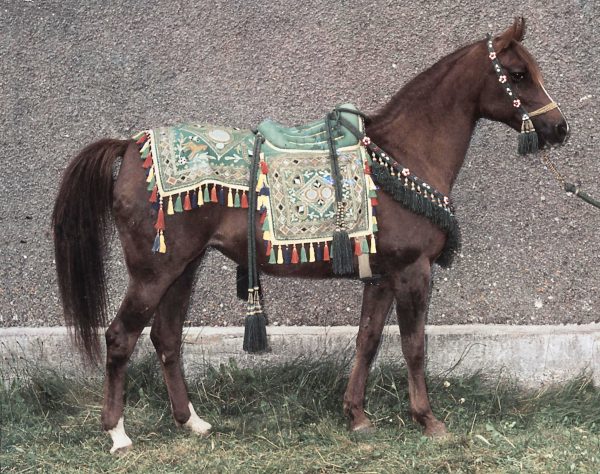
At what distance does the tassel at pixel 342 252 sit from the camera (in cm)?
327

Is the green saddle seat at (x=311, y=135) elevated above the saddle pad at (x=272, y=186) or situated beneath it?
elevated above

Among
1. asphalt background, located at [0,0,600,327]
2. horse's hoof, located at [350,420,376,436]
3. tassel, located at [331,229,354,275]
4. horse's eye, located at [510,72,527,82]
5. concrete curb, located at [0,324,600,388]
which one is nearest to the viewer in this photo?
tassel, located at [331,229,354,275]

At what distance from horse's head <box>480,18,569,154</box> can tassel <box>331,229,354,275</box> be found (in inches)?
39.9

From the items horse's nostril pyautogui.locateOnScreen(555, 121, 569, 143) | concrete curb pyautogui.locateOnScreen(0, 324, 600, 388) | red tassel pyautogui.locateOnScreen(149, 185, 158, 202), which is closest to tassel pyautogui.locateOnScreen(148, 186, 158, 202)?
red tassel pyautogui.locateOnScreen(149, 185, 158, 202)

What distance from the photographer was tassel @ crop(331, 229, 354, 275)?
10.7 ft

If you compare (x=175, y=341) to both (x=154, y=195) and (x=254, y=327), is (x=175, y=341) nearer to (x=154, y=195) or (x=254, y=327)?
(x=254, y=327)

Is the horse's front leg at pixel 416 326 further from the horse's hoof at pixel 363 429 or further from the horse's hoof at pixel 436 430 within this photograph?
the horse's hoof at pixel 363 429

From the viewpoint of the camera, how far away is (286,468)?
10.8 feet

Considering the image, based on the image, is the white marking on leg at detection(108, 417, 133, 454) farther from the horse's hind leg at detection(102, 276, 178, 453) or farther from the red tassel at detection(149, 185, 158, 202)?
the red tassel at detection(149, 185, 158, 202)

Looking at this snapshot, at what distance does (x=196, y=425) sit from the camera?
378cm

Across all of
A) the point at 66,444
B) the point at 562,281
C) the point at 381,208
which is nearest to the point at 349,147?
the point at 381,208

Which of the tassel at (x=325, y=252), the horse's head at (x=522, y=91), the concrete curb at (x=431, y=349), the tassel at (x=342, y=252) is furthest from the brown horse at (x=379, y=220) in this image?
the concrete curb at (x=431, y=349)

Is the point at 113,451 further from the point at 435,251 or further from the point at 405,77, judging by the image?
the point at 405,77

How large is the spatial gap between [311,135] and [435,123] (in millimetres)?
654
